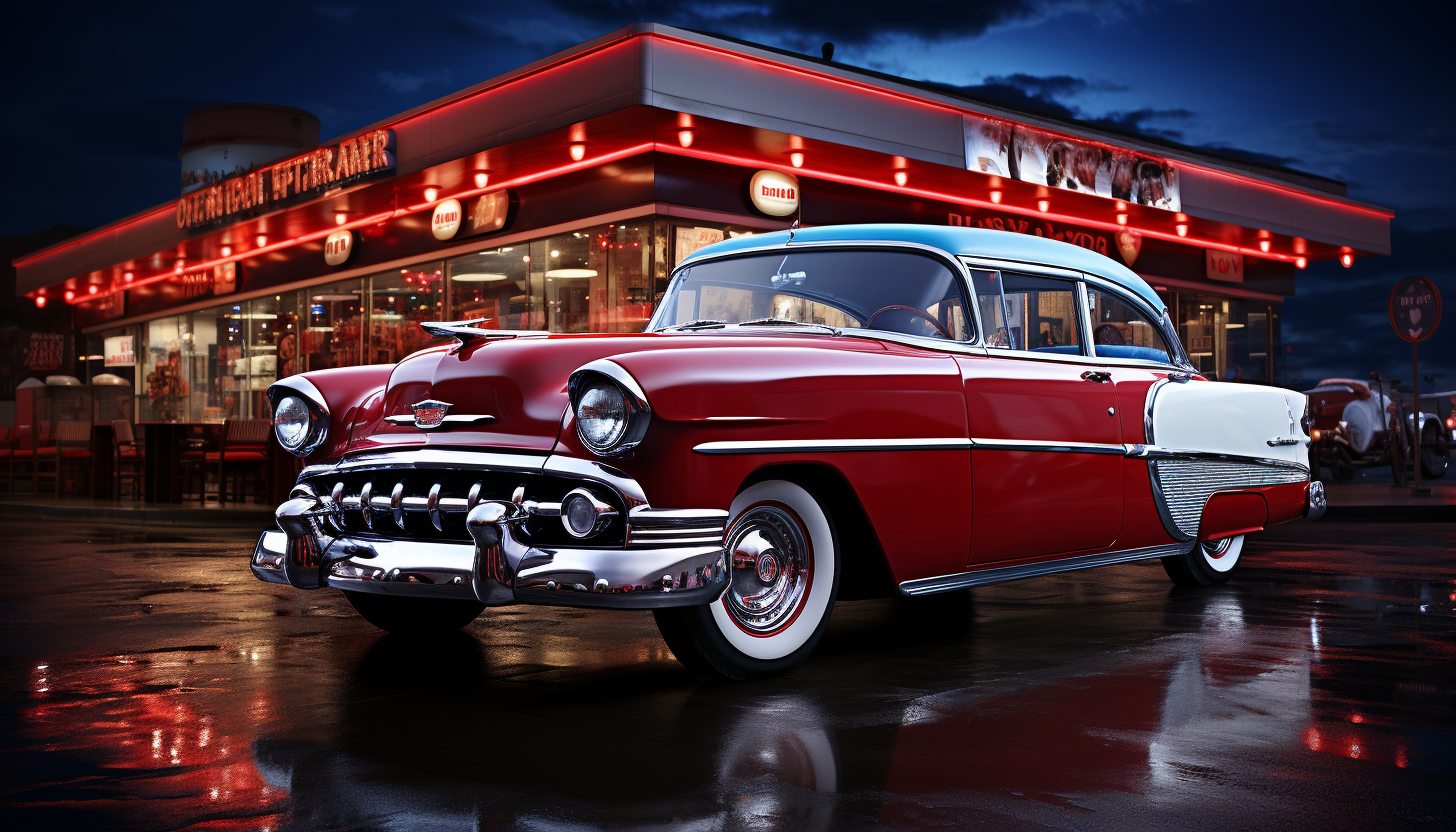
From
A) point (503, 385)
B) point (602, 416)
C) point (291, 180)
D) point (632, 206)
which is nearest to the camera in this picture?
point (602, 416)

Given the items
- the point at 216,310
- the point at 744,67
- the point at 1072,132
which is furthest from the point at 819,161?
the point at 216,310

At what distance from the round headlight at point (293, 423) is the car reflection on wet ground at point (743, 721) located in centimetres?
81

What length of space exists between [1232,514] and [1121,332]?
113 centimetres

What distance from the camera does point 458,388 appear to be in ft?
14.0

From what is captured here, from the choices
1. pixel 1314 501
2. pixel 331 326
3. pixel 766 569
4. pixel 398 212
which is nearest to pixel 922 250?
pixel 766 569

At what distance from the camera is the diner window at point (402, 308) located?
1855cm

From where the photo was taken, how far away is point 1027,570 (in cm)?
513

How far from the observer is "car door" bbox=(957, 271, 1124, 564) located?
489 centimetres

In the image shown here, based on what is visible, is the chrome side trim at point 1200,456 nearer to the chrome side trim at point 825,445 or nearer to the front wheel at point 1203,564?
the front wheel at point 1203,564

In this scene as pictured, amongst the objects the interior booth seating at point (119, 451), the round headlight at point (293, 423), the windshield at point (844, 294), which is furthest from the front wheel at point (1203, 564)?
the interior booth seating at point (119, 451)

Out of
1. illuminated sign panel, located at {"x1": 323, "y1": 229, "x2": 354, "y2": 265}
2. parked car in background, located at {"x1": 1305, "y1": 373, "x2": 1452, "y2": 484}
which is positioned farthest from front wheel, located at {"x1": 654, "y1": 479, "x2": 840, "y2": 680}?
illuminated sign panel, located at {"x1": 323, "y1": 229, "x2": 354, "y2": 265}

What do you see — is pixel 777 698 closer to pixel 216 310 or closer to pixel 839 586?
pixel 839 586

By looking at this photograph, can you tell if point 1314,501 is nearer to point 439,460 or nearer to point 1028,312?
point 1028,312

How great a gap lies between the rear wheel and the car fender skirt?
11.4ft
